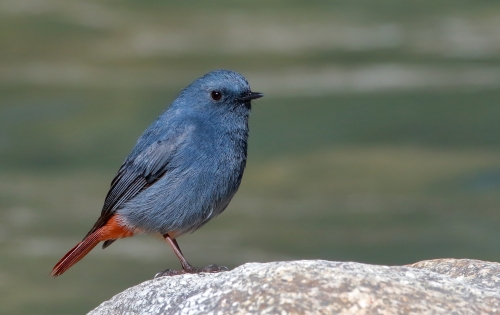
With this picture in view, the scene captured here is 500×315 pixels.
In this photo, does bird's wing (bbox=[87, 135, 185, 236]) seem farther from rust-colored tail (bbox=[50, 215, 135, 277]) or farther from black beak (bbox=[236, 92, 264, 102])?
black beak (bbox=[236, 92, 264, 102])

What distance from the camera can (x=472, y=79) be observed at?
18.1 metres

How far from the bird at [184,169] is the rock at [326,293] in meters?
1.51

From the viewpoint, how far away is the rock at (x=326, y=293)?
3942 millimetres

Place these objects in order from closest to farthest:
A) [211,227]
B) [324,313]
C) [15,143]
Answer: [324,313]
[211,227]
[15,143]

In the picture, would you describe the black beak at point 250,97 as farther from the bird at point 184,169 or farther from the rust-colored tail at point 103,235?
the rust-colored tail at point 103,235

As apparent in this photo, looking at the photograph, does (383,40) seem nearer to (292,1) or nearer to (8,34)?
(292,1)

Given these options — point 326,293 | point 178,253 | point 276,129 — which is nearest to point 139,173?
point 178,253

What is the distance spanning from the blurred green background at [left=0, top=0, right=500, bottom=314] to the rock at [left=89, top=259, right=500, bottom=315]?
8.45 metres

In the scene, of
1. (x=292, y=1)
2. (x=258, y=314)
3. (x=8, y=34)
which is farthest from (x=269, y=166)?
(x=258, y=314)

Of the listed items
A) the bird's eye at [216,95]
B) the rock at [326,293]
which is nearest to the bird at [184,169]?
the bird's eye at [216,95]

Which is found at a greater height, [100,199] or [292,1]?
[292,1]

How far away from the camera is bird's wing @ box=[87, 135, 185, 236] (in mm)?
6263

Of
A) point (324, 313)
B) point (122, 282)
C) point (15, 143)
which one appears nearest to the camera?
point (324, 313)

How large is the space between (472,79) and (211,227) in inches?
258
